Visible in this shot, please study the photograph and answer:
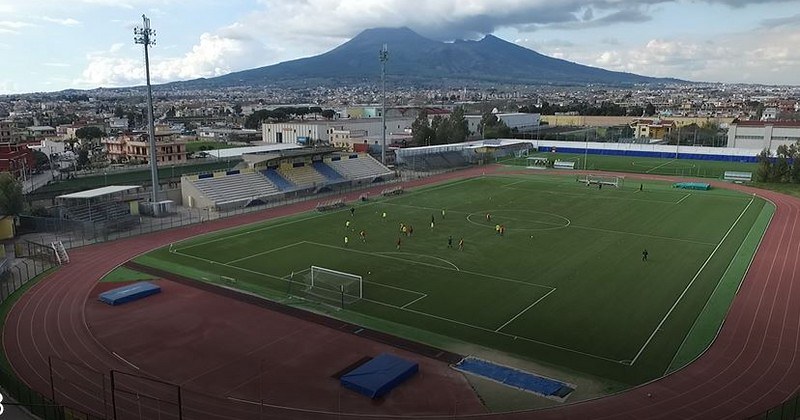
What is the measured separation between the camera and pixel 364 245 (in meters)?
39.0

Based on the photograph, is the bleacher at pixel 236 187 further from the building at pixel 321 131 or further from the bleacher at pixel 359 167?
the building at pixel 321 131

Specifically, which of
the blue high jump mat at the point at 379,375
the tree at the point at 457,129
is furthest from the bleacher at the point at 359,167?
the blue high jump mat at the point at 379,375

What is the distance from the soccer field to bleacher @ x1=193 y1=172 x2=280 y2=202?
9086mm

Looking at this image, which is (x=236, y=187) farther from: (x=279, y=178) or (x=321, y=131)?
(x=321, y=131)

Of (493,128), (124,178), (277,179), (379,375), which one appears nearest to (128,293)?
(379,375)

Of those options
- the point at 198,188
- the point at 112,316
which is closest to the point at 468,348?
the point at 112,316

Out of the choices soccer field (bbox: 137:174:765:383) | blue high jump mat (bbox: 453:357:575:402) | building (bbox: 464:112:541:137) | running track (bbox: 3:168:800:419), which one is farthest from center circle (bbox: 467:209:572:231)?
building (bbox: 464:112:541:137)

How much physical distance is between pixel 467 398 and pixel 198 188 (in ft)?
137

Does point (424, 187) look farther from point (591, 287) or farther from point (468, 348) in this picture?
point (468, 348)

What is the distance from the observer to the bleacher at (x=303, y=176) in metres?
63.0

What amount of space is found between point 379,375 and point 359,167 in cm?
5343

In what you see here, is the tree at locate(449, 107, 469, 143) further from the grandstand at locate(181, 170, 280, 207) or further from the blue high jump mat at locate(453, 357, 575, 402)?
the blue high jump mat at locate(453, 357, 575, 402)

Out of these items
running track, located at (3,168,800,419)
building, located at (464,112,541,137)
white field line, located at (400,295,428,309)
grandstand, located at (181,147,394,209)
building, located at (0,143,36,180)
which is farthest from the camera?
building, located at (464,112,541,137)

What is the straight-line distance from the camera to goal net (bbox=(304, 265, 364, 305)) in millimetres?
28359
